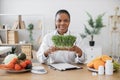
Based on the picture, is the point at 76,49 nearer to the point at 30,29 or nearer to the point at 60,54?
the point at 60,54

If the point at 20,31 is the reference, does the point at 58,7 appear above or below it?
above

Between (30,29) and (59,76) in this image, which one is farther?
(30,29)

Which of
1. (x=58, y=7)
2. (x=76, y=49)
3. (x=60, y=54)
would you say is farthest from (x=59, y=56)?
(x=58, y=7)

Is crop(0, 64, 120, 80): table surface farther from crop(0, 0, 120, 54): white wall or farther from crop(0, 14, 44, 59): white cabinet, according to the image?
crop(0, 0, 120, 54): white wall

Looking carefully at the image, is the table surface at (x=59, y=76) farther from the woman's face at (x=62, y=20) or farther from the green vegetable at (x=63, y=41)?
the woman's face at (x=62, y=20)

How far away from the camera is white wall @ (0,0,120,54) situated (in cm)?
504

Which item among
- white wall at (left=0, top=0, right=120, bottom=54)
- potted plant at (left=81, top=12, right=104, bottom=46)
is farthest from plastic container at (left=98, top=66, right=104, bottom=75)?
white wall at (left=0, top=0, right=120, bottom=54)

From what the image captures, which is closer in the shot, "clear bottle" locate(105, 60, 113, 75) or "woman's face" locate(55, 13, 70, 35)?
"clear bottle" locate(105, 60, 113, 75)

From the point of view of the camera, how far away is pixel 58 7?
5.07 meters

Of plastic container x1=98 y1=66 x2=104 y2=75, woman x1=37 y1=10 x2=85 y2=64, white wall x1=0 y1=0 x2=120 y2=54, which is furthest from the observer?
white wall x1=0 y1=0 x2=120 y2=54

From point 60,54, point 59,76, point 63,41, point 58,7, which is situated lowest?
point 59,76

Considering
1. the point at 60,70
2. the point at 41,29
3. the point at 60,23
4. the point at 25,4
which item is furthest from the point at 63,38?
the point at 25,4

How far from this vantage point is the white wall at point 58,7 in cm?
504

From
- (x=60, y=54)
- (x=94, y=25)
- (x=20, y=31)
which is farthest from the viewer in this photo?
(x=20, y=31)
